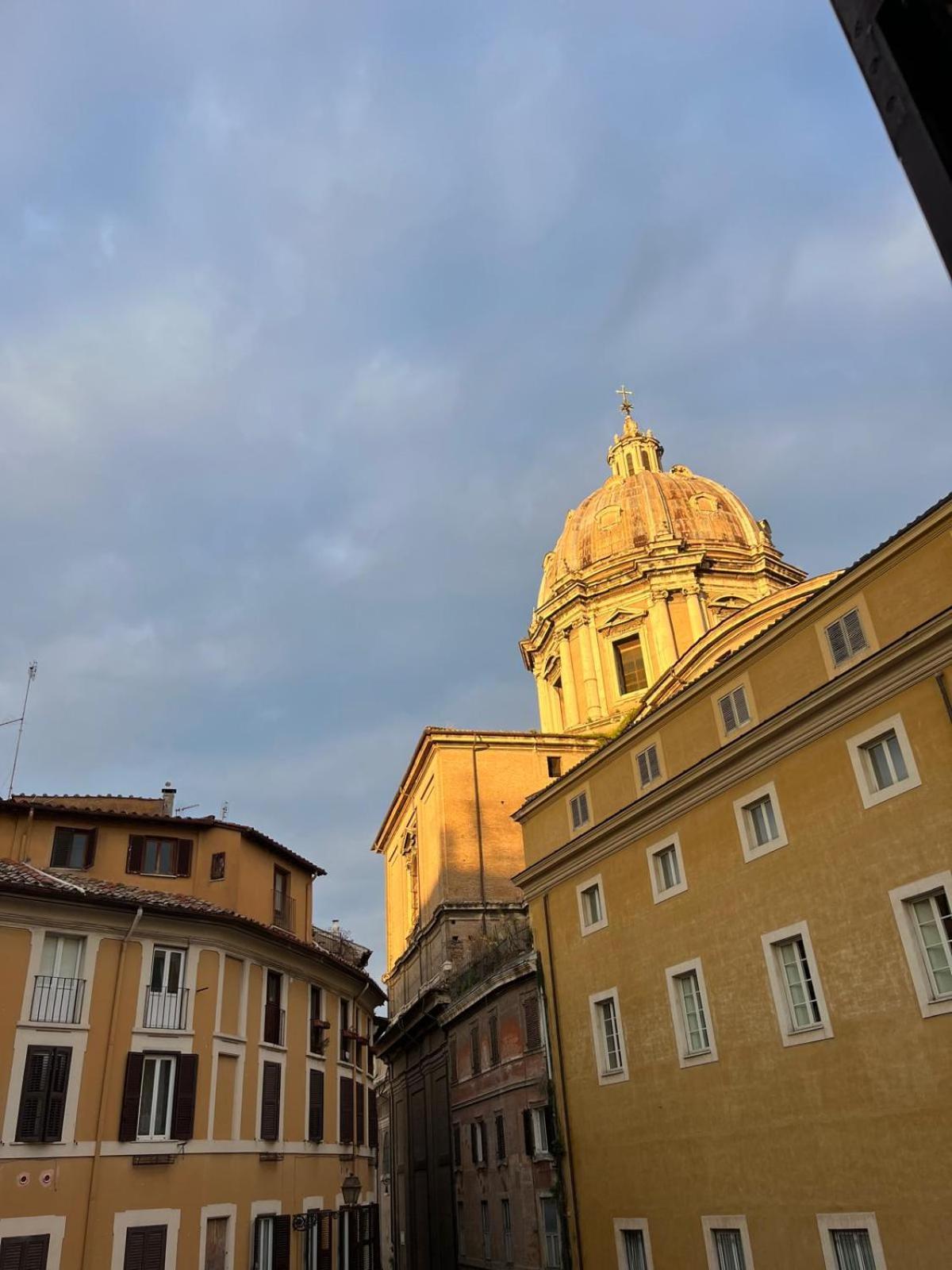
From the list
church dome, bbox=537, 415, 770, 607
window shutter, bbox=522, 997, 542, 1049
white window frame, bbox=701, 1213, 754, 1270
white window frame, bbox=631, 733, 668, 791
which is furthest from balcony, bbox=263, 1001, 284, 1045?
church dome, bbox=537, 415, 770, 607

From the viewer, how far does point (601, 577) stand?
63375 mm

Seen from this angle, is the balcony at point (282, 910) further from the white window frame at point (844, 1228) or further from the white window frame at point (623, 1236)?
the white window frame at point (844, 1228)

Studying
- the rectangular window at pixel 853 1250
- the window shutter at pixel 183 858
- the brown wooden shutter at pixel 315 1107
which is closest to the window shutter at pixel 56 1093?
the window shutter at pixel 183 858

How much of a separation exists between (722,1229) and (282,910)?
1738 centimetres

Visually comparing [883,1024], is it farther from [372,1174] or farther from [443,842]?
[443,842]

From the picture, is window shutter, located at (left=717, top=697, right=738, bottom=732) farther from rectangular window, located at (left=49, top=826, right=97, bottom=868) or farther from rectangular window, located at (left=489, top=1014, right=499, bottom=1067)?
rectangular window, located at (left=49, top=826, right=97, bottom=868)

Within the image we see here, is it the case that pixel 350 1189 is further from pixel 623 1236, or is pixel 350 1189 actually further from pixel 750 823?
pixel 750 823

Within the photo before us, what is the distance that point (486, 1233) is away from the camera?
35.1m

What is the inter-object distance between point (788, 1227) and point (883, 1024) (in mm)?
4565

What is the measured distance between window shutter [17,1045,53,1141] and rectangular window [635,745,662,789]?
50.3 feet

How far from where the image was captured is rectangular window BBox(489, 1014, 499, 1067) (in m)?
34.2

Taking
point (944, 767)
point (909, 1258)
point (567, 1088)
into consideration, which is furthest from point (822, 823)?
point (567, 1088)

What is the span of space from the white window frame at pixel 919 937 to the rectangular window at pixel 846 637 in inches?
187

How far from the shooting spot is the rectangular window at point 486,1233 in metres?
34.5
